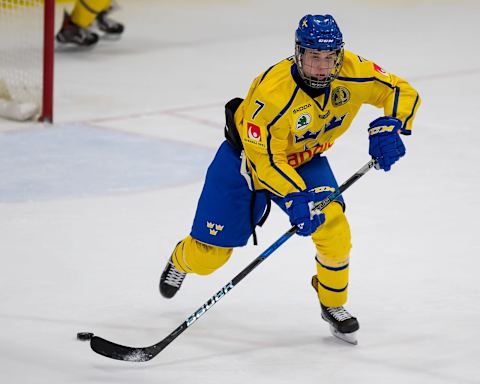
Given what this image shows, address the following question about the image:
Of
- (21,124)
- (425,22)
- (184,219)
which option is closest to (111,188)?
(184,219)

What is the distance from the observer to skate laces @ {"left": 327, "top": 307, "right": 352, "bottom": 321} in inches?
141

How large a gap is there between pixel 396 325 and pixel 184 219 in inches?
52.9

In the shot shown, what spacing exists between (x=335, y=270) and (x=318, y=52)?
0.66m

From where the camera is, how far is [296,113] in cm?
341

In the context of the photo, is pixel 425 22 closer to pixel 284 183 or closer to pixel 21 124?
pixel 21 124

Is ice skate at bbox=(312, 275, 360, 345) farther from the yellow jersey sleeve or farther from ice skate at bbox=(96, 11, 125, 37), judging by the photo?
ice skate at bbox=(96, 11, 125, 37)

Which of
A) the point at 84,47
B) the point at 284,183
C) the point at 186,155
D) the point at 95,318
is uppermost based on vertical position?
the point at 284,183

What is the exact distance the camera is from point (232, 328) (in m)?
3.77

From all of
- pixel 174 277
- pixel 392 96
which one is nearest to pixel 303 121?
pixel 392 96

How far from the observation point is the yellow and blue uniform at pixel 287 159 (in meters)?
3.40

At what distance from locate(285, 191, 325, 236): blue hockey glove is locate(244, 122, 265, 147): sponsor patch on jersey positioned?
171 mm

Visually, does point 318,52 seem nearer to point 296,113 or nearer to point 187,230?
point 296,113

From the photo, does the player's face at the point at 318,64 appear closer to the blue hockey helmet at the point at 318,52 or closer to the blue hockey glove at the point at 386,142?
the blue hockey helmet at the point at 318,52

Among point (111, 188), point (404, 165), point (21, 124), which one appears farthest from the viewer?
point (21, 124)
